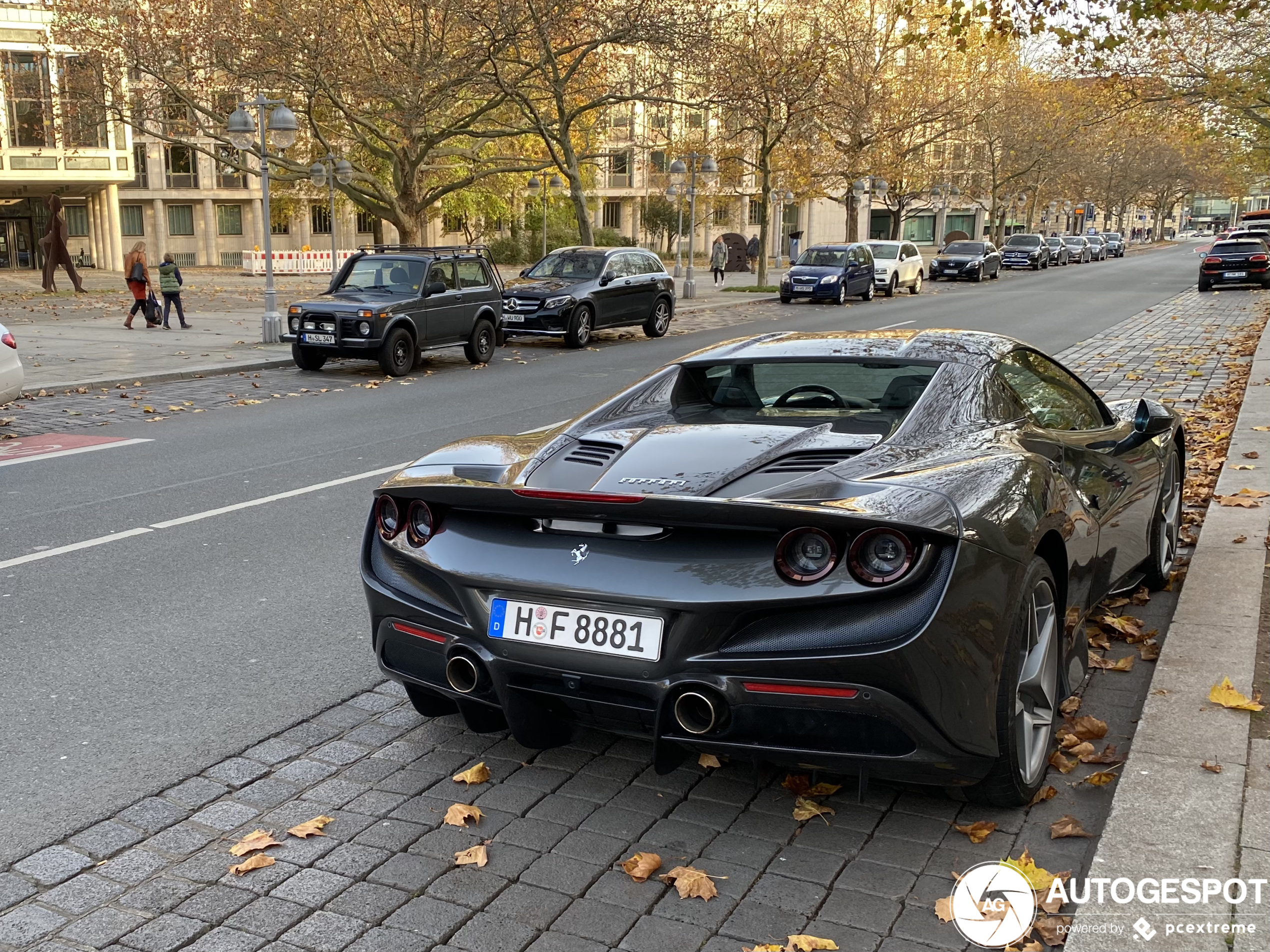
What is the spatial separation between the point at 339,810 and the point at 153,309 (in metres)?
22.2

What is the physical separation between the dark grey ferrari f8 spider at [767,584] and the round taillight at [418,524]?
0.03 ft

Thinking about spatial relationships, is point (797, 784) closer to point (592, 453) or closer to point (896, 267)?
point (592, 453)

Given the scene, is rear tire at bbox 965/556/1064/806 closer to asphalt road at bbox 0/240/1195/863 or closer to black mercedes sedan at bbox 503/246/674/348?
asphalt road at bbox 0/240/1195/863

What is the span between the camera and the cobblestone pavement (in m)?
3.11

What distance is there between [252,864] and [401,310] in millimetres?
14443

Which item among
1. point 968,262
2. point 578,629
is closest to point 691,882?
point 578,629

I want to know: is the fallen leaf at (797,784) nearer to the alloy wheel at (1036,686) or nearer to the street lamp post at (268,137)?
the alloy wheel at (1036,686)

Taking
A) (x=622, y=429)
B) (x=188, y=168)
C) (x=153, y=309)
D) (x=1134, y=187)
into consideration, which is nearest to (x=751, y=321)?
(x=153, y=309)

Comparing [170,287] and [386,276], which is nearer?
[386,276]

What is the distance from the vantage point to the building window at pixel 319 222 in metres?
66.2

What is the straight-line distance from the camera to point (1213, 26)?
111 ft

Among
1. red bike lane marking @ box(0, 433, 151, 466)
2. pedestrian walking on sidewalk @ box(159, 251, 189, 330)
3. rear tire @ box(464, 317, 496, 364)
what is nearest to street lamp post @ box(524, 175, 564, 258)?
pedestrian walking on sidewalk @ box(159, 251, 189, 330)

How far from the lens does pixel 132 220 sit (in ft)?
205

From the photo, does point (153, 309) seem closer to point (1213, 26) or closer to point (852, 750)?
point (852, 750)
